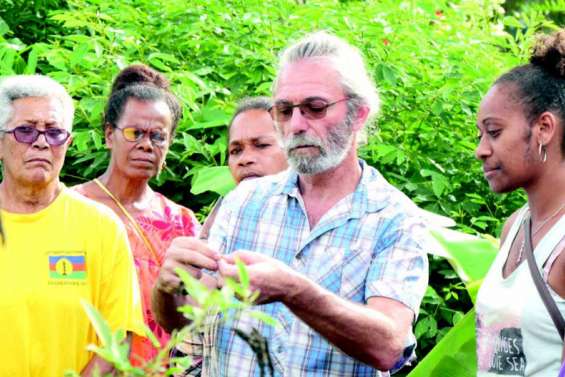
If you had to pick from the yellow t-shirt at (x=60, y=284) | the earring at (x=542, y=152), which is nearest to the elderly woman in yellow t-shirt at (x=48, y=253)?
the yellow t-shirt at (x=60, y=284)

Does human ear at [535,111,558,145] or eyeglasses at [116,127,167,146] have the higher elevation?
eyeglasses at [116,127,167,146]

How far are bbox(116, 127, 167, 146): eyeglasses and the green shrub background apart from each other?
304 mm

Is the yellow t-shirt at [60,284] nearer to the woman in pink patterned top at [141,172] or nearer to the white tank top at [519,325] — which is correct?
the woman in pink patterned top at [141,172]

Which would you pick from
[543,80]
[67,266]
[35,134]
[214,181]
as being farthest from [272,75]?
[543,80]

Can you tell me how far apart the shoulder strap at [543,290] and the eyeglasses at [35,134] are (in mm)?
1912

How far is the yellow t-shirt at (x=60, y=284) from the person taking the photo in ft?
14.6

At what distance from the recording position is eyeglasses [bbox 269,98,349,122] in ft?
13.3

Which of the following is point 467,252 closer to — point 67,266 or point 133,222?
point 133,222

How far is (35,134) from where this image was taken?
4.75 metres

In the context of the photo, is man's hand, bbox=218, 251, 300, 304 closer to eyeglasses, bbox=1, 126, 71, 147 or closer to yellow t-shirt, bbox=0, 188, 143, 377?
yellow t-shirt, bbox=0, 188, 143, 377

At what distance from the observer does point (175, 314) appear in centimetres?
372

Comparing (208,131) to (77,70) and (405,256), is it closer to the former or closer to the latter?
(77,70)

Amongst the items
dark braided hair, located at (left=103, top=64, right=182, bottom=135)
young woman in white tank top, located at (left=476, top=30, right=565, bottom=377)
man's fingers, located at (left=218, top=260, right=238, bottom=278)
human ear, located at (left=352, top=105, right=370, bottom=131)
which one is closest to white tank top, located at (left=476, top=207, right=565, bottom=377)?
young woman in white tank top, located at (left=476, top=30, right=565, bottom=377)

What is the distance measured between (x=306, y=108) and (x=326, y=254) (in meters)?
0.51
